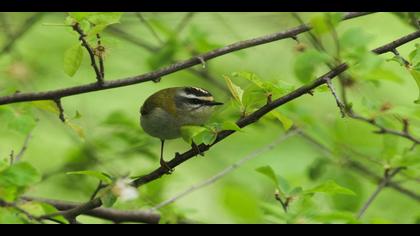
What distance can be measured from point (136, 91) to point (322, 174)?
429 cm

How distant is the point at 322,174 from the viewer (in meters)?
4.37

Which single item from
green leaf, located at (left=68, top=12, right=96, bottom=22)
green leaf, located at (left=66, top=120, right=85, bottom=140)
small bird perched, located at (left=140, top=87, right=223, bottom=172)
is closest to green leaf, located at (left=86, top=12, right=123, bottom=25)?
green leaf, located at (left=68, top=12, right=96, bottom=22)

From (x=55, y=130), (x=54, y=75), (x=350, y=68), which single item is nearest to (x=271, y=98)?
(x=350, y=68)

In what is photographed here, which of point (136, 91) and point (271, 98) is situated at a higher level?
point (136, 91)

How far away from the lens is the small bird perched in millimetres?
3502

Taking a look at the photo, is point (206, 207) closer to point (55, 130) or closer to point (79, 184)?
point (55, 130)

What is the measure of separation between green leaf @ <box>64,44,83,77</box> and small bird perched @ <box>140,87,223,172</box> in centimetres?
82

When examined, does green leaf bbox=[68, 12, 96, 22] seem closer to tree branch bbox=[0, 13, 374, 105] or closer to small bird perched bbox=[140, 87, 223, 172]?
tree branch bbox=[0, 13, 374, 105]

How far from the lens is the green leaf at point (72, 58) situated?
2705mm

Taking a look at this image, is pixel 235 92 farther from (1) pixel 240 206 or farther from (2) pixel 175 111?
(1) pixel 240 206

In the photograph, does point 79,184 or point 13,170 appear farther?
point 79,184
